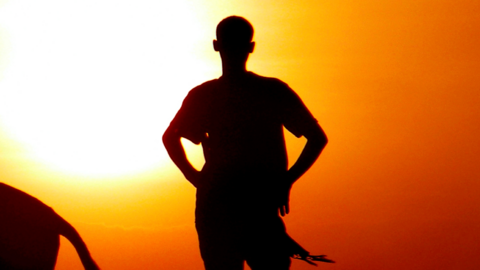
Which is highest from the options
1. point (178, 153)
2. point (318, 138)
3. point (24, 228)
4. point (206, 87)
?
point (206, 87)

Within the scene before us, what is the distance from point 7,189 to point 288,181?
173 cm

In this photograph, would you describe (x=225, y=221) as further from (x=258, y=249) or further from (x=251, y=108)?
(x=251, y=108)

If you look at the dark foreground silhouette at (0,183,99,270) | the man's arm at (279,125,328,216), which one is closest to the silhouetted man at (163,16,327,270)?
the man's arm at (279,125,328,216)

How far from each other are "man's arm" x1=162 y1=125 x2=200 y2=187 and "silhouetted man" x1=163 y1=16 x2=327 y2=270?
0.19 feet

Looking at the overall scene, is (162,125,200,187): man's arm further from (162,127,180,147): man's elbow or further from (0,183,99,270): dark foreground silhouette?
(0,183,99,270): dark foreground silhouette

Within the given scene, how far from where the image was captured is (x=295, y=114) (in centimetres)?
237

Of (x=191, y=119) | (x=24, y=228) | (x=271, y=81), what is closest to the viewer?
(x=271, y=81)

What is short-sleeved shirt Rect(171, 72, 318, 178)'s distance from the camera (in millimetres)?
2344

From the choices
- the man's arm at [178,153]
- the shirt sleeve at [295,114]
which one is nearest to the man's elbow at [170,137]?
the man's arm at [178,153]

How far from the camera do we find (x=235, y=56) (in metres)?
2.48

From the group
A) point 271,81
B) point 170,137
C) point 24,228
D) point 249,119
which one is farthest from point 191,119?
point 24,228

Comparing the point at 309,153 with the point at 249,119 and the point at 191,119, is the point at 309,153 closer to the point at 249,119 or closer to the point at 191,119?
the point at 249,119

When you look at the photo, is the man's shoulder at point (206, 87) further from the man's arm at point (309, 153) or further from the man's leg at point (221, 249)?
the man's leg at point (221, 249)

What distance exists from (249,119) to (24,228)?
1.56m
